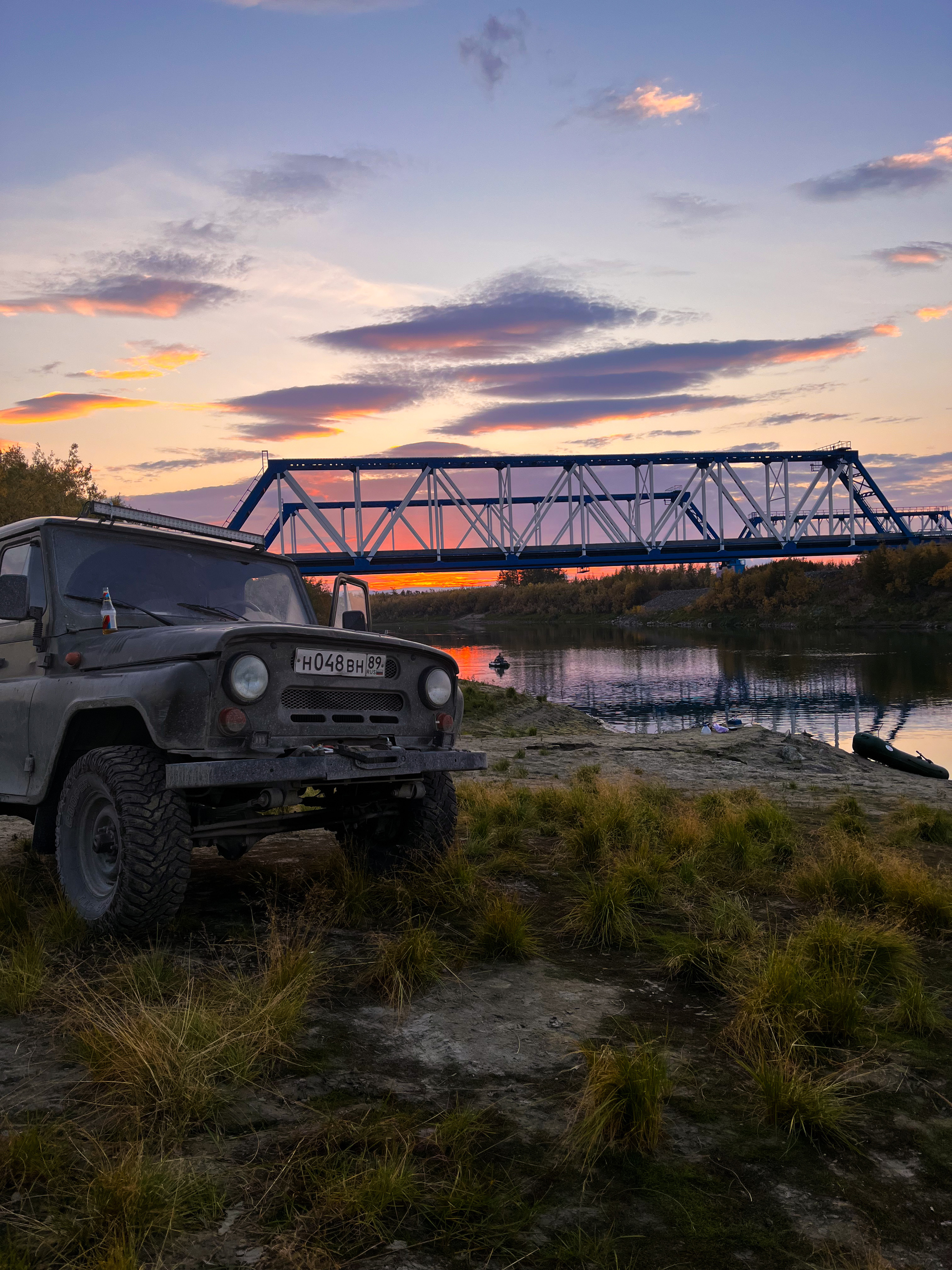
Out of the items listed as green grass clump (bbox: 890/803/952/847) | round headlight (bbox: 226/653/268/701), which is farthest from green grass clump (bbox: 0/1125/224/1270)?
green grass clump (bbox: 890/803/952/847)

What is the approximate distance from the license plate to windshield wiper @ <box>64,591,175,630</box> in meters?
0.97

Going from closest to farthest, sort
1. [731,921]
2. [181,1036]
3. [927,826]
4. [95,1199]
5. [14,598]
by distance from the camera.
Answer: [95,1199], [181,1036], [731,921], [14,598], [927,826]

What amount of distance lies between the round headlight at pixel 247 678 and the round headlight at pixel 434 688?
45.7 inches

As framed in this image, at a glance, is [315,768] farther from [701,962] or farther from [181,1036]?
[701,962]

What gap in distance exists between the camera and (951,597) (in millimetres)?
85688

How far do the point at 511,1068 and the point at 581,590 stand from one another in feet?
525

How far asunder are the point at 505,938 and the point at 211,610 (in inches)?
103

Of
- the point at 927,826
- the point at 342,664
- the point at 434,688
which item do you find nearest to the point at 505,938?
the point at 434,688

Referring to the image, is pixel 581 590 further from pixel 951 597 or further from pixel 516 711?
pixel 516 711

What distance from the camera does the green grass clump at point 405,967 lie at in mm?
3941

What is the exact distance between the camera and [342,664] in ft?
16.2

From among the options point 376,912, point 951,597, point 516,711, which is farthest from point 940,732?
point 951,597

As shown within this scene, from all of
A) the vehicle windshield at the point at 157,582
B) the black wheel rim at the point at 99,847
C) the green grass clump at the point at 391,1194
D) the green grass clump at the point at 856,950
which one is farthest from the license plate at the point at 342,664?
the green grass clump at the point at 856,950

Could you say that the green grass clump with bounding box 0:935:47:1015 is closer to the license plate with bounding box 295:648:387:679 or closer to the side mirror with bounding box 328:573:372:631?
the license plate with bounding box 295:648:387:679
